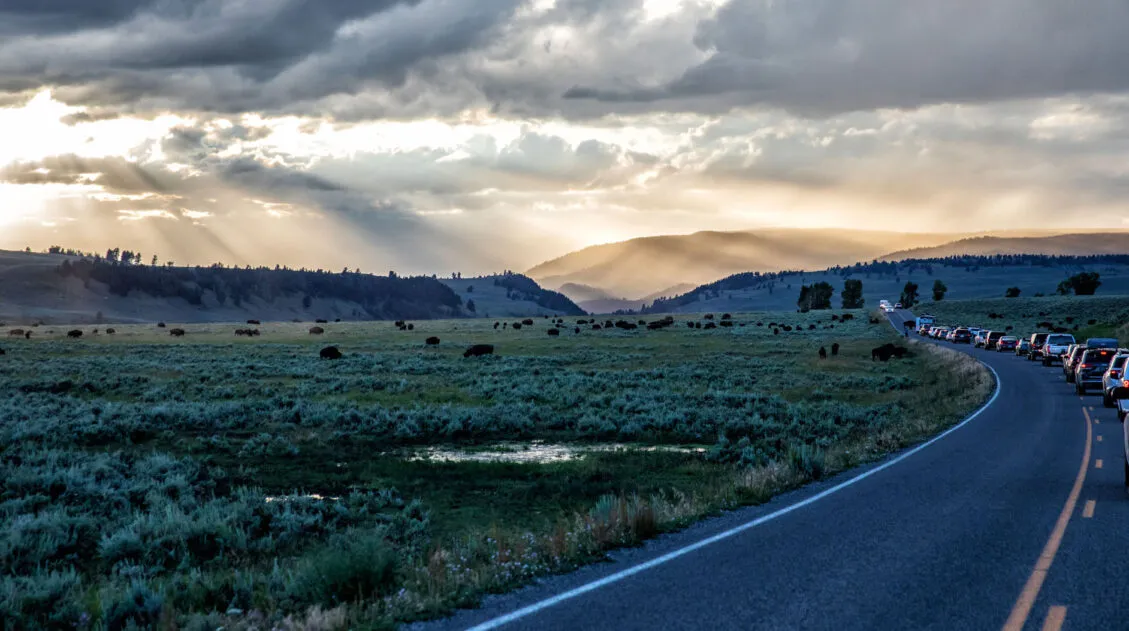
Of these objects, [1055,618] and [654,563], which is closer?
[1055,618]

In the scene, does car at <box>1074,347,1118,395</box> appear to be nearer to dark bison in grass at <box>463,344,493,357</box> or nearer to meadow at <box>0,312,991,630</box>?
meadow at <box>0,312,991,630</box>

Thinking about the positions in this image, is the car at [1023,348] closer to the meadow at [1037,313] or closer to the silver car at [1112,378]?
the meadow at [1037,313]

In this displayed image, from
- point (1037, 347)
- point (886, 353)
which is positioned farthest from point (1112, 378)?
point (1037, 347)

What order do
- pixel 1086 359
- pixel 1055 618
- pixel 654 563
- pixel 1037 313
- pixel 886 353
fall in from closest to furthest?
pixel 1055 618 < pixel 654 563 < pixel 1086 359 < pixel 886 353 < pixel 1037 313

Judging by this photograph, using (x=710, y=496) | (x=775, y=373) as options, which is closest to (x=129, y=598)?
(x=710, y=496)

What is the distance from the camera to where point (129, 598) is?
9.09m

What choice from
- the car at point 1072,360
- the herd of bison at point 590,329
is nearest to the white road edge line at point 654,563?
the car at point 1072,360

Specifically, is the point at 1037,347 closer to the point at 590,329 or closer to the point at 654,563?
the point at 590,329

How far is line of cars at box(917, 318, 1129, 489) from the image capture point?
23675 millimetres

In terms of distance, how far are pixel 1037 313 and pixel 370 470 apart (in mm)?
139540

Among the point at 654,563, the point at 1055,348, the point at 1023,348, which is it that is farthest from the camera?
the point at 1023,348

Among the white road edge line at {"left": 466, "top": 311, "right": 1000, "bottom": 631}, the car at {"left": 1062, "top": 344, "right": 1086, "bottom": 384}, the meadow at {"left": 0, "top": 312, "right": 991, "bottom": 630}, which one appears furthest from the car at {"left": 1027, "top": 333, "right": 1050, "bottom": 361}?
the white road edge line at {"left": 466, "top": 311, "right": 1000, "bottom": 631}

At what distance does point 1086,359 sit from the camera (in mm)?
37094

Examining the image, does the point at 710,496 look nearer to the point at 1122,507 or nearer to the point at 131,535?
the point at 1122,507
